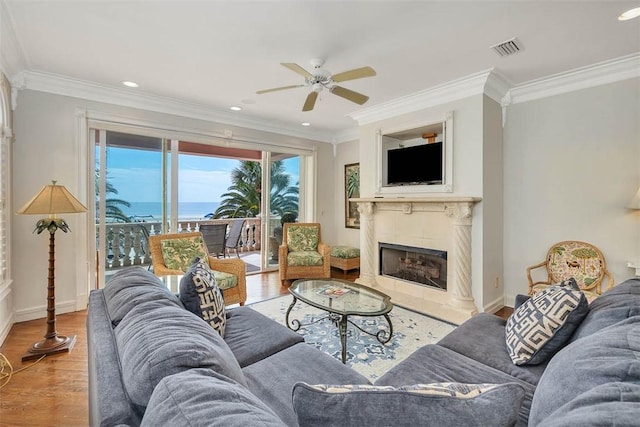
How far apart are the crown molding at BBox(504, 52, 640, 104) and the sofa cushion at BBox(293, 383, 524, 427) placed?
12.1 ft

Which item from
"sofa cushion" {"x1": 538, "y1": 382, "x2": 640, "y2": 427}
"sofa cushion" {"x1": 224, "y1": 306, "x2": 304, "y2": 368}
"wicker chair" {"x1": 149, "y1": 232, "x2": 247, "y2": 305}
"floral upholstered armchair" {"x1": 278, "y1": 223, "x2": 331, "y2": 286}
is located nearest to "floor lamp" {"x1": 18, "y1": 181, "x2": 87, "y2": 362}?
"wicker chair" {"x1": 149, "y1": 232, "x2": 247, "y2": 305}

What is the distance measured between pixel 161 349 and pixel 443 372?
4.21 feet

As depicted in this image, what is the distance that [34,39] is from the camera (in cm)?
254

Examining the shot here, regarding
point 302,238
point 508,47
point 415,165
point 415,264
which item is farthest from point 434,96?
point 302,238

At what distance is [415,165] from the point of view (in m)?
3.96

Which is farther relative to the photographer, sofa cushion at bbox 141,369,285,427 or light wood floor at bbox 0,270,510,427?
light wood floor at bbox 0,270,510,427

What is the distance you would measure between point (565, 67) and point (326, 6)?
8.45 feet

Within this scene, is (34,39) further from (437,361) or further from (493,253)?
(493,253)

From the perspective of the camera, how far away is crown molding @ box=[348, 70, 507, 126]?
3.23 metres

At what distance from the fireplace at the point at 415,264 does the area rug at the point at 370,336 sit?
1.93 feet

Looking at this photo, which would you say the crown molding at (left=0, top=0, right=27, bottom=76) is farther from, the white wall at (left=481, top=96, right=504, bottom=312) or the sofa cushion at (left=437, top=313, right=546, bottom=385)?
the white wall at (left=481, top=96, right=504, bottom=312)

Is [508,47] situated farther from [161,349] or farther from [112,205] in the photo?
[112,205]

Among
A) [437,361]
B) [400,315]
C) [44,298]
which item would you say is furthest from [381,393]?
[44,298]

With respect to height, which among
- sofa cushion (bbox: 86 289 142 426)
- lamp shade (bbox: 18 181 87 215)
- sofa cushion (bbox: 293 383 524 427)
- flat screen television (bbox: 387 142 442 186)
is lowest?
sofa cushion (bbox: 86 289 142 426)
